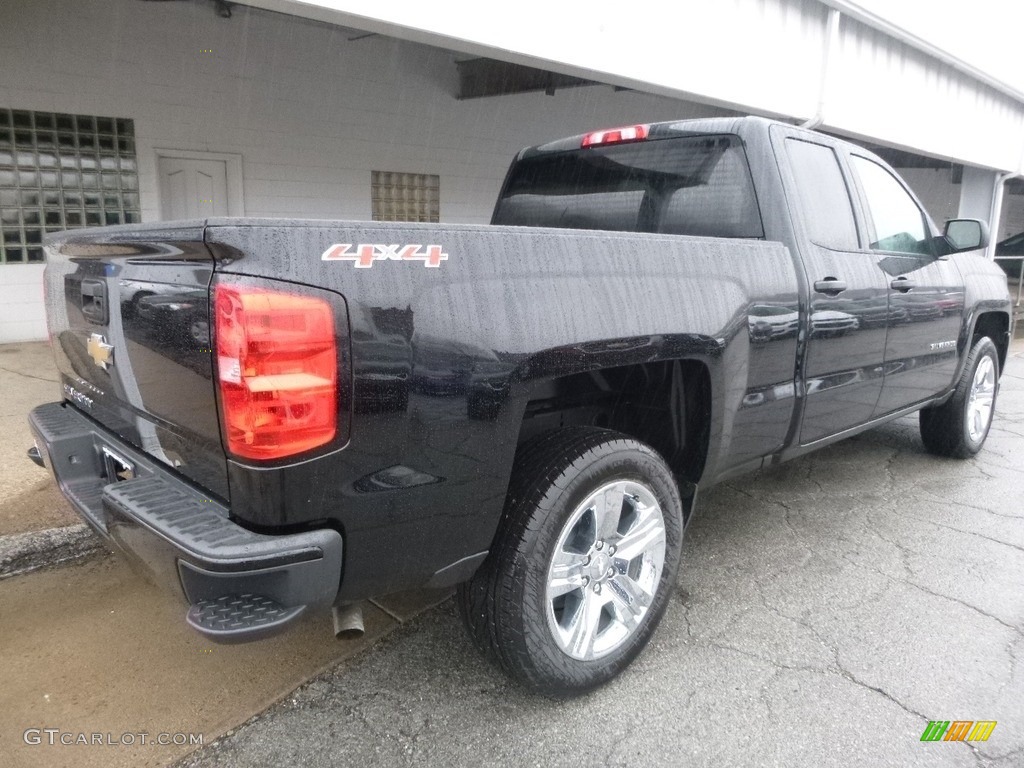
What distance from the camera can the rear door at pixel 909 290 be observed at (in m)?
3.74

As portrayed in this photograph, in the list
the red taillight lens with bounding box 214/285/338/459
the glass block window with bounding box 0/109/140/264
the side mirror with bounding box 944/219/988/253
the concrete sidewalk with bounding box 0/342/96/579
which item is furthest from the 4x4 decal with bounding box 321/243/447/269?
the glass block window with bounding box 0/109/140/264

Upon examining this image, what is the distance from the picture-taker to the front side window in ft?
12.3

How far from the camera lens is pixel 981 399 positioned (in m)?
5.16

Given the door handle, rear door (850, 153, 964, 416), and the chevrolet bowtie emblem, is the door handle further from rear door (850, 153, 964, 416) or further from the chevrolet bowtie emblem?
the chevrolet bowtie emblem

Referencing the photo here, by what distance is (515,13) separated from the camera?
5512mm

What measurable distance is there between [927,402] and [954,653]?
2.09 m

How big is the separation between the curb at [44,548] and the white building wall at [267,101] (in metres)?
5.26

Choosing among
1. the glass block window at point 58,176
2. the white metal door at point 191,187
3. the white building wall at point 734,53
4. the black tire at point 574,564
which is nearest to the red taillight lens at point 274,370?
the black tire at point 574,564

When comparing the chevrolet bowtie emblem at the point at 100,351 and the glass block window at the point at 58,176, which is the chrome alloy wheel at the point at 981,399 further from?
the glass block window at the point at 58,176

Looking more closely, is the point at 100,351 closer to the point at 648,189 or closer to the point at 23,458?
the point at 648,189

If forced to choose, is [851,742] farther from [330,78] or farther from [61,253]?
[330,78]

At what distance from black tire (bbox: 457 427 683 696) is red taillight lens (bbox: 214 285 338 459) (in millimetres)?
741

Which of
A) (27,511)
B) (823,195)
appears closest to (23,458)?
(27,511)

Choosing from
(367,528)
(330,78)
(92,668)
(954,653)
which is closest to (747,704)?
(954,653)
